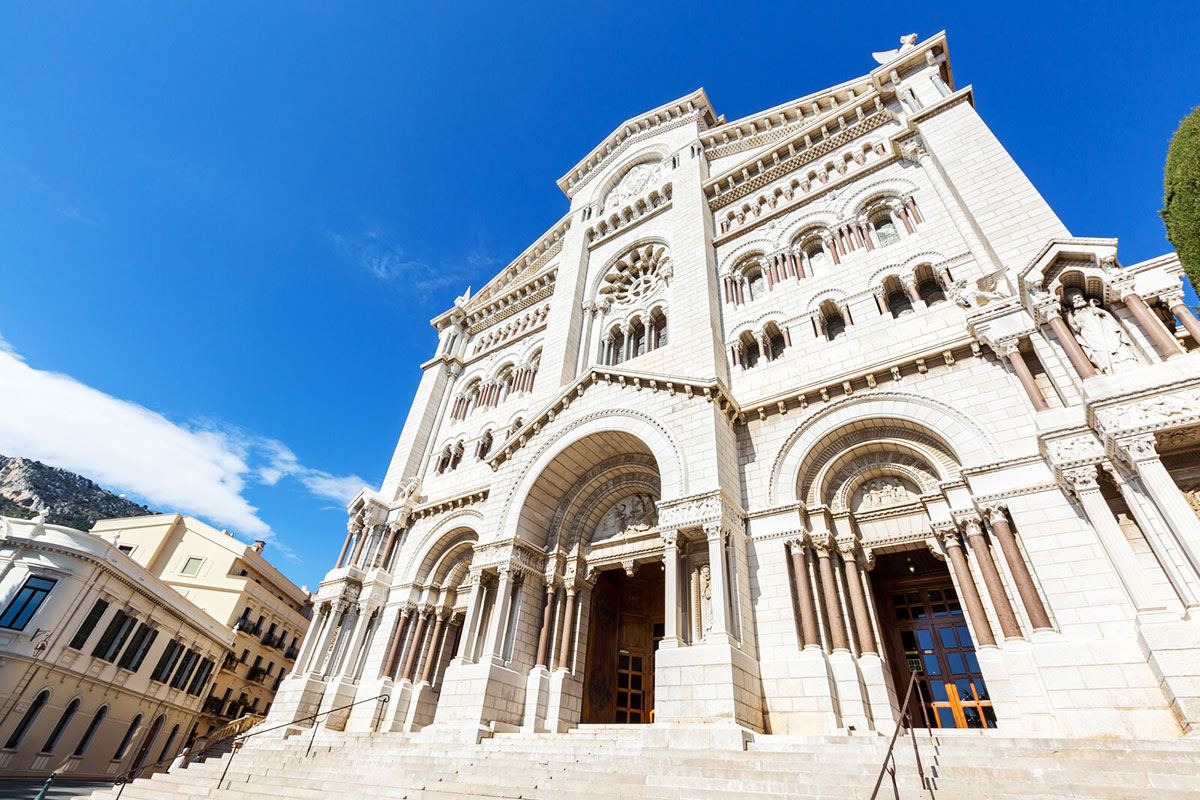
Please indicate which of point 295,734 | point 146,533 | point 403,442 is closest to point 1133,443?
point 295,734

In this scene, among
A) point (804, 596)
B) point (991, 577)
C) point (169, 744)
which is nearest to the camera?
point (991, 577)

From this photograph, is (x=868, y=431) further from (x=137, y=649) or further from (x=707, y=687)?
(x=137, y=649)

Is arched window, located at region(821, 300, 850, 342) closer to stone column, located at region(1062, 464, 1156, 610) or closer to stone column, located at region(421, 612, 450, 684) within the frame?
stone column, located at region(1062, 464, 1156, 610)

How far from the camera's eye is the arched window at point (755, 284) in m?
17.5

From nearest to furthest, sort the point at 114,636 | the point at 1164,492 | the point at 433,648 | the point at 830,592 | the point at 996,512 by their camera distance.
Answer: the point at 1164,492 → the point at 996,512 → the point at 830,592 → the point at 433,648 → the point at 114,636

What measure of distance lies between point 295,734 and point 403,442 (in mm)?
11221

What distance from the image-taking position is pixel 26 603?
63.4ft

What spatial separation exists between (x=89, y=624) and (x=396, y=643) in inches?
514

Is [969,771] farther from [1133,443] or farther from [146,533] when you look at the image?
[146,533]

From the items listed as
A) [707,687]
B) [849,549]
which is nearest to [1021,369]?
[849,549]

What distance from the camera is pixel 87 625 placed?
811 inches

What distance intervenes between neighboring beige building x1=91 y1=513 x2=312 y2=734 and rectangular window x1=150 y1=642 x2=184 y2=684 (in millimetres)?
4467

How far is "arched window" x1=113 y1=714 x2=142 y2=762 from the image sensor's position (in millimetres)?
22281

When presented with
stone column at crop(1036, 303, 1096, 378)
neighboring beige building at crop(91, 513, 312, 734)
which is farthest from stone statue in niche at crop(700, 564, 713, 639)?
neighboring beige building at crop(91, 513, 312, 734)
